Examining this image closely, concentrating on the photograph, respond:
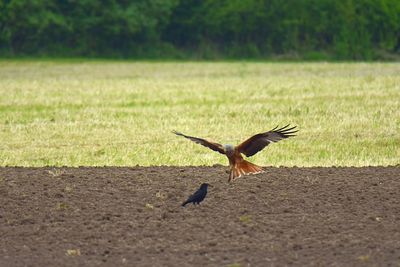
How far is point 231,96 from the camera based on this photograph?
24469 millimetres

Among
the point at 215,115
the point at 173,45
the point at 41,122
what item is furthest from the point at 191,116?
the point at 173,45

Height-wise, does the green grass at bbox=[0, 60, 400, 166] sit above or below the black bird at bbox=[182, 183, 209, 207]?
above

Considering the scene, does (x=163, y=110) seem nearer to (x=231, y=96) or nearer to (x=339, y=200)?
(x=231, y=96)

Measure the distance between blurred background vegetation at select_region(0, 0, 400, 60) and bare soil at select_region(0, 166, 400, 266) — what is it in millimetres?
46151

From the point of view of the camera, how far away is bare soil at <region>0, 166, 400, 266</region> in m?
7.95

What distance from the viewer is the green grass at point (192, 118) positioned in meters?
14.6

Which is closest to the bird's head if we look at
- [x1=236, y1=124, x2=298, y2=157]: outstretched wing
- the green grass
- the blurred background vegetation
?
[x1=236, y1=124, x2=298, y2=157]: outstretched wing

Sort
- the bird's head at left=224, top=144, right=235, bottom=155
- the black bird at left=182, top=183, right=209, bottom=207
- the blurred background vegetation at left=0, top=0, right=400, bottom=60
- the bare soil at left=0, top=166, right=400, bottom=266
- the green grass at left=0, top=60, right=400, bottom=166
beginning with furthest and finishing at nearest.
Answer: the blurred background vegetation at left=0, top=0, right=400, bottom=60
the green grass at left=0, top=60, right=400, bottom=166
the black bird at left=182, top=183, right=209, bottom=207
the bird's head at left=224, top=144, right=235, bottom=155
the bare soil at left=0, top=166, right=400, bottom=266

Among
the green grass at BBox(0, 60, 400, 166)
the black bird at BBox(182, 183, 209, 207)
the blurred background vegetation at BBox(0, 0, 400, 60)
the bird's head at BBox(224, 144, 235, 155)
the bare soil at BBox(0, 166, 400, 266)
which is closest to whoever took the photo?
the bare soil at BBox(0, 166, 400, 266)

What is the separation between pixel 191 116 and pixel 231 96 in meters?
4.89

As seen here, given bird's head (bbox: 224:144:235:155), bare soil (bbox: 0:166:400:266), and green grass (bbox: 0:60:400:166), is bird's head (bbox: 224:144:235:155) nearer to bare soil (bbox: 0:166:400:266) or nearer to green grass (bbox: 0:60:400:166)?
bare soil (bbox: 0:166:400:266)

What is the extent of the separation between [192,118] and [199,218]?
33.2 feet

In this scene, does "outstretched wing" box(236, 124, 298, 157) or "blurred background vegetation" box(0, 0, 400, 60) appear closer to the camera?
"outstretched wing" box(236, 124, 298, 157)

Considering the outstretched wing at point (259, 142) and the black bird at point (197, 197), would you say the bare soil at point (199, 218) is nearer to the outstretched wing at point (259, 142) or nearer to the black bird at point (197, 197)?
the black bird at point (197, 197)
